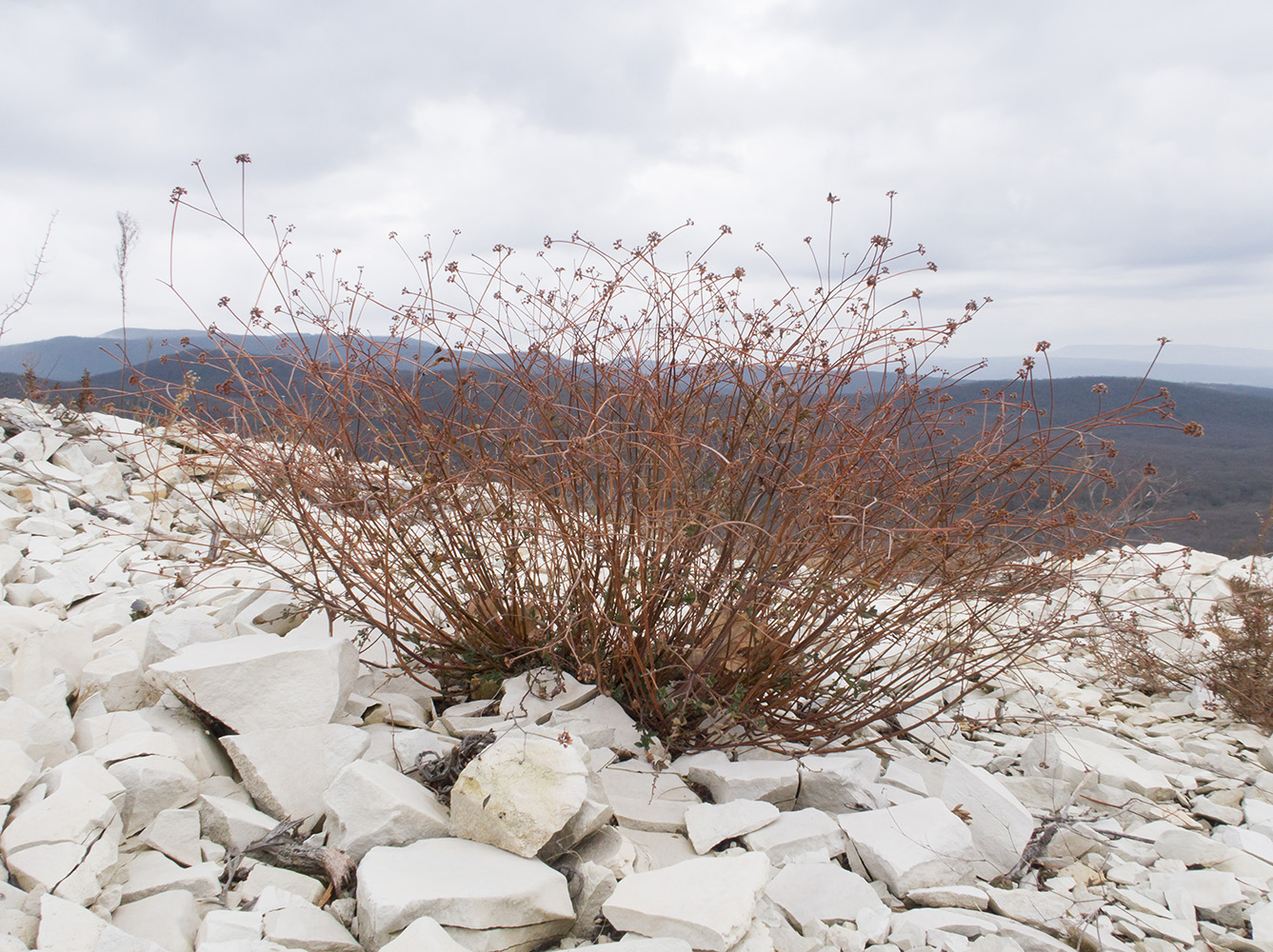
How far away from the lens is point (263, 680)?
254 cm

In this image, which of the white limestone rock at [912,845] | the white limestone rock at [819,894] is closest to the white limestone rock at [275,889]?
the white limestone rock at [819,894]

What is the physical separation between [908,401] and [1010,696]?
2.38 meters

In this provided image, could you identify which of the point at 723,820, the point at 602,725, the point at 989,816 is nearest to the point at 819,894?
the point at 723,820

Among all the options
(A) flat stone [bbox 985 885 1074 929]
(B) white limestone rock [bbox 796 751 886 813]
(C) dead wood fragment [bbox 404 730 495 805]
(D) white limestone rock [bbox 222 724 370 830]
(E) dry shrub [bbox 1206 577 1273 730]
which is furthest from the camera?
(E) dry shrub [bbox 1206 577 1273 730]

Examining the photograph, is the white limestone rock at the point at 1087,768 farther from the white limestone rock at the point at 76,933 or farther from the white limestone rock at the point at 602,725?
the white limestone rock at the point at 76,933

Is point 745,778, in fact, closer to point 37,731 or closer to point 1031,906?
point 1031,906

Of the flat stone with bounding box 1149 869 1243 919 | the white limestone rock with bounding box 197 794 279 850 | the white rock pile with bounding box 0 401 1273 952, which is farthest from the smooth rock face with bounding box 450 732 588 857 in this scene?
the flat stone with bounding box 1149 869 1243 919

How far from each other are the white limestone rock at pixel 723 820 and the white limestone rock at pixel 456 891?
0.50 meters

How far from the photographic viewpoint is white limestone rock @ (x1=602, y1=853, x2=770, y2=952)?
6.01 ft

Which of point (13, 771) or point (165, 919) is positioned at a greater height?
point (13, 771)

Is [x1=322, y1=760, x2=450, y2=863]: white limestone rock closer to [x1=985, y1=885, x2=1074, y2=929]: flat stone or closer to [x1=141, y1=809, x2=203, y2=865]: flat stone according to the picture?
[x1=141, y1=809, x2=203, y2=865]: flat stone

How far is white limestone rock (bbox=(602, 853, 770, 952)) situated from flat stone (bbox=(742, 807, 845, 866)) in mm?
271

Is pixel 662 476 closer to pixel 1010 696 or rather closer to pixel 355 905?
pixel 355 905

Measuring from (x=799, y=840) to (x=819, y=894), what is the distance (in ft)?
0.68
